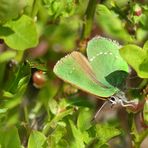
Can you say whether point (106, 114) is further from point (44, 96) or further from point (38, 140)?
point (38, 140)

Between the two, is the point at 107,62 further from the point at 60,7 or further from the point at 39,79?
the point at 39,79

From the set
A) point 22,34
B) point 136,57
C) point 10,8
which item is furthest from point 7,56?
point 136,57

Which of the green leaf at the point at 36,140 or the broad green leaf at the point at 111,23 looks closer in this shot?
the green leaf at the point at 36,140

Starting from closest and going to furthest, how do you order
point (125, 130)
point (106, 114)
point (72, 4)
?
point (72, 4), point (125, 130), point (106, 114)

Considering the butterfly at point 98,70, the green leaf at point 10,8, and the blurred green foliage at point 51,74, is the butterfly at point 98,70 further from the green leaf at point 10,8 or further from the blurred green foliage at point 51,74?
the green leaf at point 10,8

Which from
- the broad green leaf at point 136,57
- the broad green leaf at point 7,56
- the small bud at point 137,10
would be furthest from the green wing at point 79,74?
the broad green leaf at point 7,56

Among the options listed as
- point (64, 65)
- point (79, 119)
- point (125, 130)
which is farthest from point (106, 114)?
point (64, 65)
